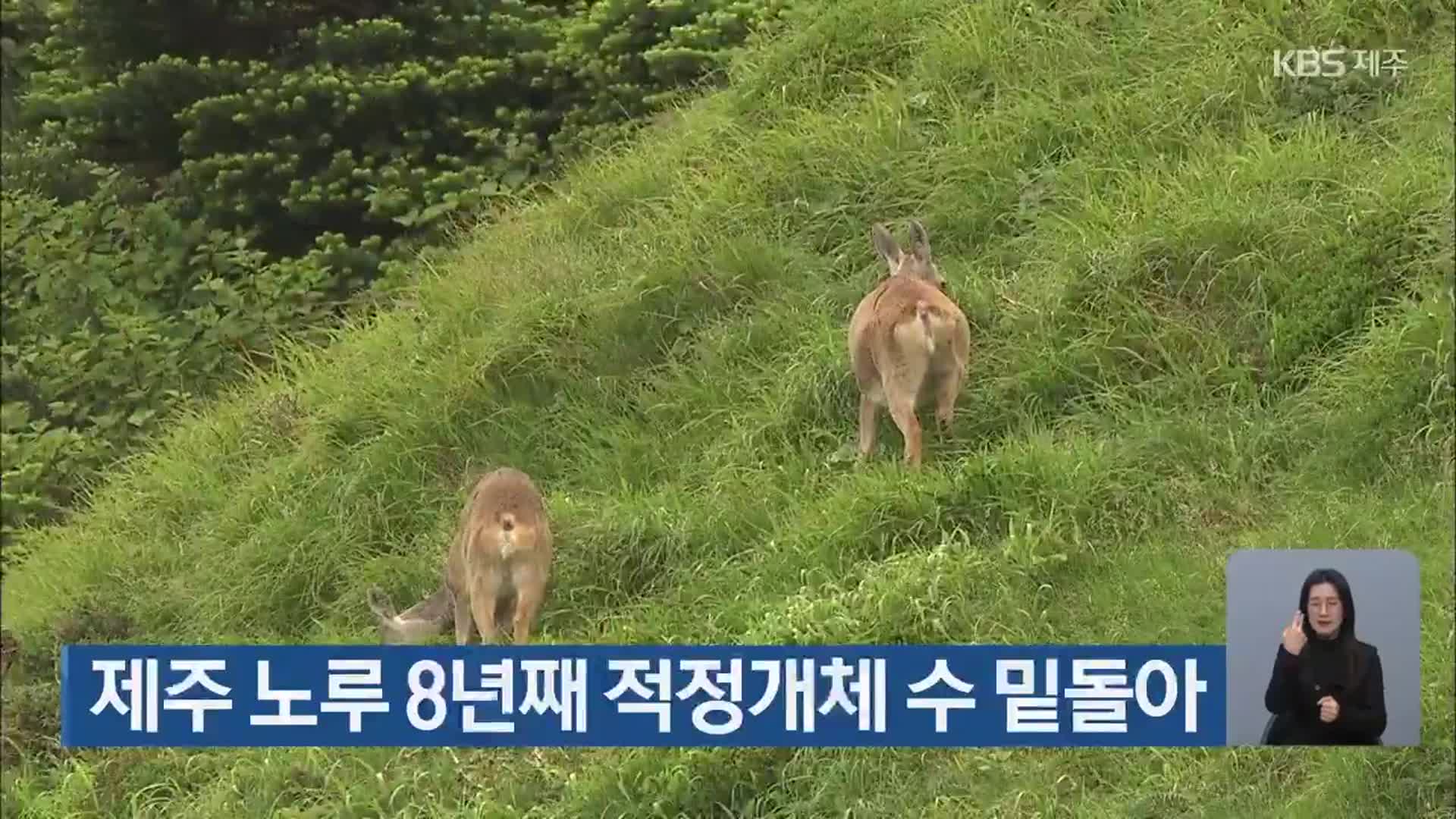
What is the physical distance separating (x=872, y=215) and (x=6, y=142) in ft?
7.86

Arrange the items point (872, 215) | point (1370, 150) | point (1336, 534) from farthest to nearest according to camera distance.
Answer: point (872, 215) < point (1370, 150) < point (1336, 534)

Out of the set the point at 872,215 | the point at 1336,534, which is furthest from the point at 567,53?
the point at 1336,534

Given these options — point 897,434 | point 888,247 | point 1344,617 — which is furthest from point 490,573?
point 1344,617

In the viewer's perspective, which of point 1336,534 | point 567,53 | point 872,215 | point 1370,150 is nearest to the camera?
point 1336,534

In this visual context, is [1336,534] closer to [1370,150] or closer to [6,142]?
[1370,150]

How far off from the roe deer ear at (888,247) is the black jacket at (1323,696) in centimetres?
131

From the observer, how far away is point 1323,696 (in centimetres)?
370

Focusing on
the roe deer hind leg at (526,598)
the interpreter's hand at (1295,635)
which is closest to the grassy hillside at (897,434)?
the roe deer hind leg at (526,598)

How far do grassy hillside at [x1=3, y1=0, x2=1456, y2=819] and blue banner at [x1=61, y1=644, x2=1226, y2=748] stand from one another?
70mm

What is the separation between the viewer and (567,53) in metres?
4.89

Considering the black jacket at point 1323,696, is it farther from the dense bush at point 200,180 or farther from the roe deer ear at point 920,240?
the dense bush at point 200,180

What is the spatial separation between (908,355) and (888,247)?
0.34 meters

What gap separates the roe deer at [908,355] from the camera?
4031mm

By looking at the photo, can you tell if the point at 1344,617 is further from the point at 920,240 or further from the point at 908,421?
the point at 920,240
